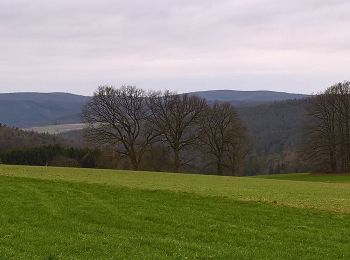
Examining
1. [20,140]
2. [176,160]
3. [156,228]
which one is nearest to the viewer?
[156,228]

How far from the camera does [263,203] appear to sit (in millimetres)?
25719

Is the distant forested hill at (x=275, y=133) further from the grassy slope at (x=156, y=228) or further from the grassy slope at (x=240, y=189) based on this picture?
the grassy slope at (x=156, y=228)

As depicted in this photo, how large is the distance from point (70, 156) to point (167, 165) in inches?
978

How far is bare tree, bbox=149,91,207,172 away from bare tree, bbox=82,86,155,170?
164 cm

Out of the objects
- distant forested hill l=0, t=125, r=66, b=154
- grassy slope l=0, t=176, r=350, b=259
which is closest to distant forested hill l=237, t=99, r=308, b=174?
distant forested hill l=0, t=125, r=66, b=154

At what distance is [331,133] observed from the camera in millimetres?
82188

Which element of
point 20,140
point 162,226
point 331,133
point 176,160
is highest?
point 331,133

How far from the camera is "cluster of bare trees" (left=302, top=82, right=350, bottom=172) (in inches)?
3221

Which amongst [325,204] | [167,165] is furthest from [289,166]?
[325,204]

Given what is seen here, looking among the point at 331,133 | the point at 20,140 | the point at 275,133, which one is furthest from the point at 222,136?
the point at 275,133

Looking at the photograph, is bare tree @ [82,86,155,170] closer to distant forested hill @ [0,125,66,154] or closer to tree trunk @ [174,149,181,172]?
tree trunk @ [174,149,181,172]

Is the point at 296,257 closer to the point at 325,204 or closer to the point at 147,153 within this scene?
the point at 325,204

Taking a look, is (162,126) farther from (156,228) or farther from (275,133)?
(275,133)

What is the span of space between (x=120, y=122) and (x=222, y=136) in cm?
1643
